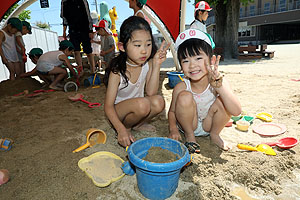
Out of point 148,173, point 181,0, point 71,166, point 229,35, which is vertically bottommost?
point 71,166

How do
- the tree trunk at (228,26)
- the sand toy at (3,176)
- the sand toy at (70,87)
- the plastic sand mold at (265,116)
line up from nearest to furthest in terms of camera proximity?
1. the sand toy at (3,176)
2. the plastic sand mold at (265,116)
3. the sand toy at (70,87)
4. the tree trunk at (228,26)

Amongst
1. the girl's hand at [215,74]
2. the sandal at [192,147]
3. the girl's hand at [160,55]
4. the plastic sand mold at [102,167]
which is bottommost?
the plastic sand mold at [102,167]

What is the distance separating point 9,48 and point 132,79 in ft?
13.0

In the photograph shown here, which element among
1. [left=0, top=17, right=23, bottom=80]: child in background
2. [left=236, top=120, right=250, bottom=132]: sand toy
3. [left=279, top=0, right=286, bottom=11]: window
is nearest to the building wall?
[left=0, top=17, right=23, bottom=80]: child in background

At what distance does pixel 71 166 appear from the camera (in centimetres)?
152

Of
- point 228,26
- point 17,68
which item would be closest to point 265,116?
point 17,68

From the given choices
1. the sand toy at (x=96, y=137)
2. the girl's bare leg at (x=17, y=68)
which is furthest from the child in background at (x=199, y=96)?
the girl's bare leg at (x=17, y=68)

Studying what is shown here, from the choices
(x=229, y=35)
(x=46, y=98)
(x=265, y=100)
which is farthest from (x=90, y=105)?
(x=229, y=35)

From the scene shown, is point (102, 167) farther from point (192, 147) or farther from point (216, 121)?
point (216, 121)

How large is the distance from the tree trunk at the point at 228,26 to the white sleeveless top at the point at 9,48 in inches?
320

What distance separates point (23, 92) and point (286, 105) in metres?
4.31

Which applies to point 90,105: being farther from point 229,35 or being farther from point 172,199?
point 229,35

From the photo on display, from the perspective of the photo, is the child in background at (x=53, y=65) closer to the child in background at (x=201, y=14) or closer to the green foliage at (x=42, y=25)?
the child in background at (x=201, y=14)

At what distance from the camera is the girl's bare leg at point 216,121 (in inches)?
68.9
